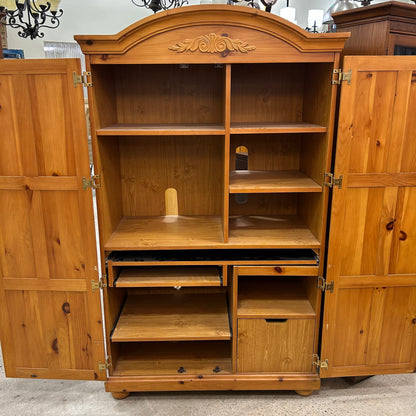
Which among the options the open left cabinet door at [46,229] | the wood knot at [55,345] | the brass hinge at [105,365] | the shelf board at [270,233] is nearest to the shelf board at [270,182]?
the shelf board at [270,233]

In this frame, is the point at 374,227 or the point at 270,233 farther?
the point at 270,233

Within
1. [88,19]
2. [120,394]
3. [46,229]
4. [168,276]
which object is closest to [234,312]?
[168,276]

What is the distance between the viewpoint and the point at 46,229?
6.13 feet

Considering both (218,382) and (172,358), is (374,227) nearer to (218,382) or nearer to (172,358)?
(218,382)

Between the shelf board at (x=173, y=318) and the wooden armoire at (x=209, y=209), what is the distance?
1cm

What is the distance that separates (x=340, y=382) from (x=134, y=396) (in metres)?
1.24

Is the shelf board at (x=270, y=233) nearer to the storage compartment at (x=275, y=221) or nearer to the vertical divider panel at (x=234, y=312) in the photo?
the storage compartment at (x=275, y=221)

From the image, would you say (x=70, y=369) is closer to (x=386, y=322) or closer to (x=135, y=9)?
(x=386, y=322)

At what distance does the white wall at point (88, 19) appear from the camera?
7.20 m

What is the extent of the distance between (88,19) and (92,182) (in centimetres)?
675

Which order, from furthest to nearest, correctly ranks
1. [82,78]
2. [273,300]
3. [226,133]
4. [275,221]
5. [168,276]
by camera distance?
[275,221]
[273,300]
[168,276]
[226,133]
[82,78]

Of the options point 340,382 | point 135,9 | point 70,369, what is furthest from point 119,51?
point 135,9

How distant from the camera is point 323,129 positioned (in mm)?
1818

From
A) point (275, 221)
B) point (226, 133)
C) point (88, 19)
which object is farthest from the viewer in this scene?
point (88, 19)
